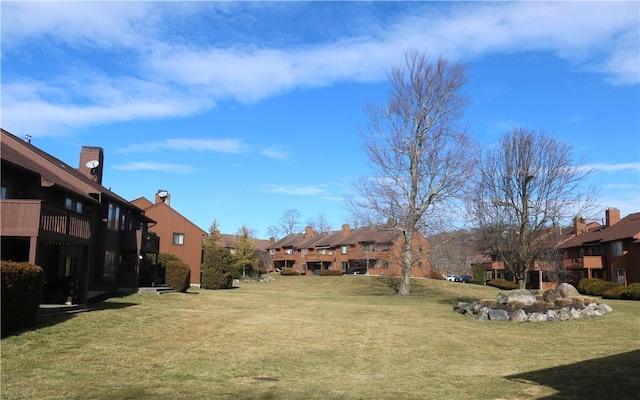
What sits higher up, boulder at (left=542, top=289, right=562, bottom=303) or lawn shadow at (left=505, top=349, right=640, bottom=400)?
boulder at (left=542, top=289, right=562, bottom=303)

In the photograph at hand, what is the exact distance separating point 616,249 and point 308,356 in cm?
4504

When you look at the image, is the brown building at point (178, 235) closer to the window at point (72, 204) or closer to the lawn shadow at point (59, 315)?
the window at point (72, 204)

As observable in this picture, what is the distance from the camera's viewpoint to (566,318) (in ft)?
75.5

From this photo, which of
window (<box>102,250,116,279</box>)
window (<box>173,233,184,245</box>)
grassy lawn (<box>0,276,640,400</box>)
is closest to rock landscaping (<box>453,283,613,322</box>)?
grassy lawn (<box>0,276,640,400</box>)

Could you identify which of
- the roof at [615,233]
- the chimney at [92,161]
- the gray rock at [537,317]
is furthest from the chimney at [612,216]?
the chimney at [92,161]

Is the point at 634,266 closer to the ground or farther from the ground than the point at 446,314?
farther from the ground

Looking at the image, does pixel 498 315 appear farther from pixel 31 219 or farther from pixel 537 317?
pixel 31 219

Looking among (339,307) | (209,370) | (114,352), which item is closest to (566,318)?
(339,307)

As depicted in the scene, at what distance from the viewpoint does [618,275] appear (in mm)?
48750

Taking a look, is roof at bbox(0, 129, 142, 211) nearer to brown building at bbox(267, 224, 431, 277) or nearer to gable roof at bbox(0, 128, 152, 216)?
gable roof at bbox(0, 128, 152, 216)

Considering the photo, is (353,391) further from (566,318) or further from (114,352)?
(566,318)

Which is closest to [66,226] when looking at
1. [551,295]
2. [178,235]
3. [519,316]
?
[519,316]

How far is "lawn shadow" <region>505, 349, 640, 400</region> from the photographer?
31.1ft

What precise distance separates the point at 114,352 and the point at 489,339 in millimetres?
12747
